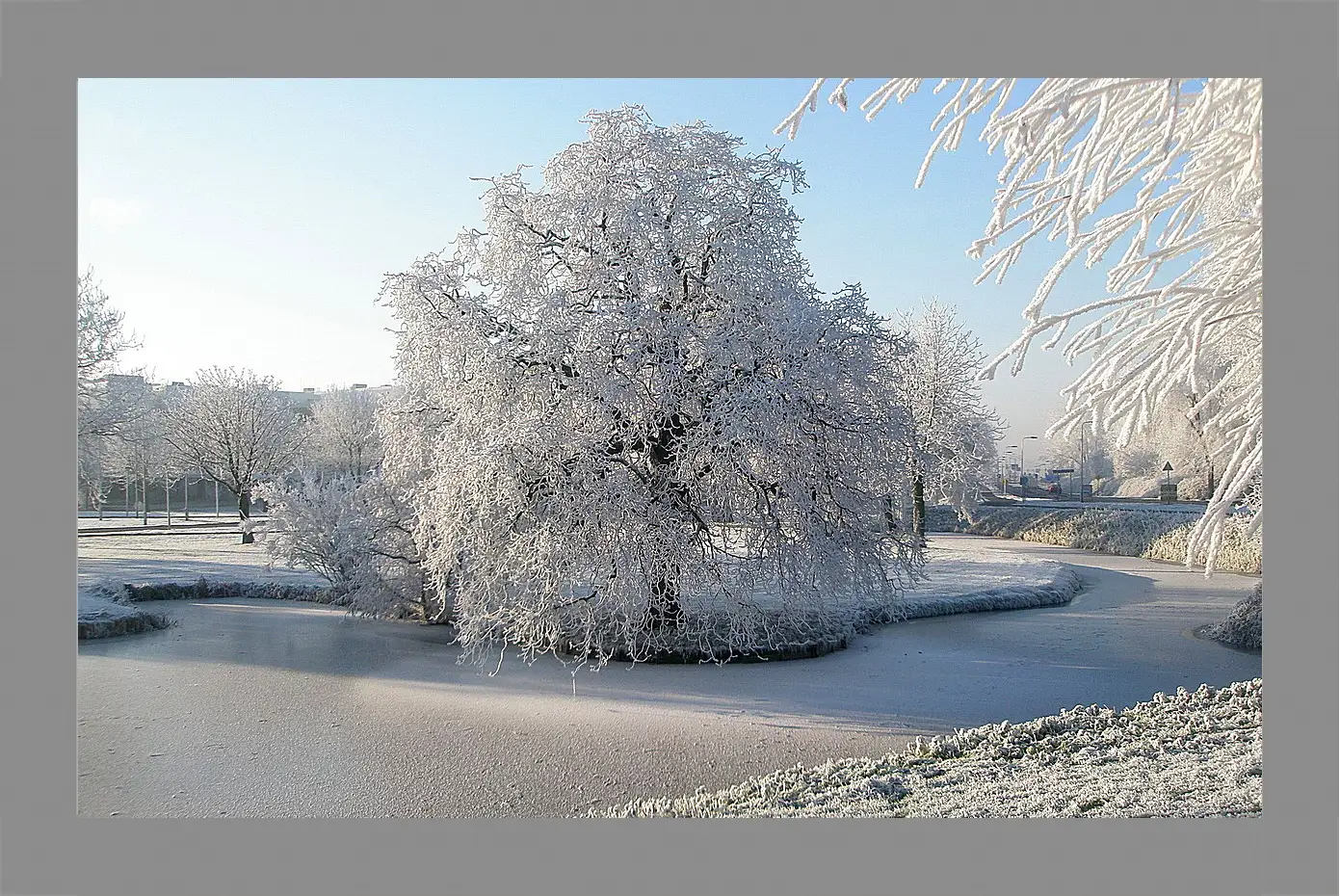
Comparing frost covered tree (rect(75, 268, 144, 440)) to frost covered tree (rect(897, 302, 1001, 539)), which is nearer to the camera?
frost covered tree (rect(75, 268, 144, 440))

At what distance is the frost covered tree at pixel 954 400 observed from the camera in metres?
9.66

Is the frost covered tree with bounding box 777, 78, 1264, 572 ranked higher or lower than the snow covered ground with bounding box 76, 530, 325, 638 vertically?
higher

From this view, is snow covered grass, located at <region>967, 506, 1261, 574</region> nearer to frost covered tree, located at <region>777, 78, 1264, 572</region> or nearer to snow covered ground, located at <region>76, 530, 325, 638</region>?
frost covered tree, located at <region>777, 78, 1264, 572</region>

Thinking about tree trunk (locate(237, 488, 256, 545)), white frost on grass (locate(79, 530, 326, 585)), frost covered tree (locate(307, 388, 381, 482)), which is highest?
frost covered tree (locate(307, 388, 381, 482))

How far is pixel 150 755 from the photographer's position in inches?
141

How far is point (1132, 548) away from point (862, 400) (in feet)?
19.4

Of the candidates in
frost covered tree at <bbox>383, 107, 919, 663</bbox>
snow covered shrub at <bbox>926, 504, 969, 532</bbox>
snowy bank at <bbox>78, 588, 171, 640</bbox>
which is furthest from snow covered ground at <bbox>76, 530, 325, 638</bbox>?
snow covered shrub at <bbox>926, 504, 969, 532</bbox>

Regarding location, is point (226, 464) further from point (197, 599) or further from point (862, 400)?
point (862, 400)

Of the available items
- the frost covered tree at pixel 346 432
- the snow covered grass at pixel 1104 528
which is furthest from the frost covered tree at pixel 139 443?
the snow covered grass at pixel 1104 528

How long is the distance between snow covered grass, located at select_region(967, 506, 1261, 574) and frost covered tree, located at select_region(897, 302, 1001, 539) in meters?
0.69

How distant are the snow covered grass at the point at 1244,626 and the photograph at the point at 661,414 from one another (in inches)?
1.2

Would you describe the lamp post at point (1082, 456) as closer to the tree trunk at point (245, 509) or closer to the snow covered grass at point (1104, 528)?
the snow covered grass at point (1104, 528)

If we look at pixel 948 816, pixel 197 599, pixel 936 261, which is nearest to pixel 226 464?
pixel 197 599

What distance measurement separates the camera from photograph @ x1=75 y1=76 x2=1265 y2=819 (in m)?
2.84
